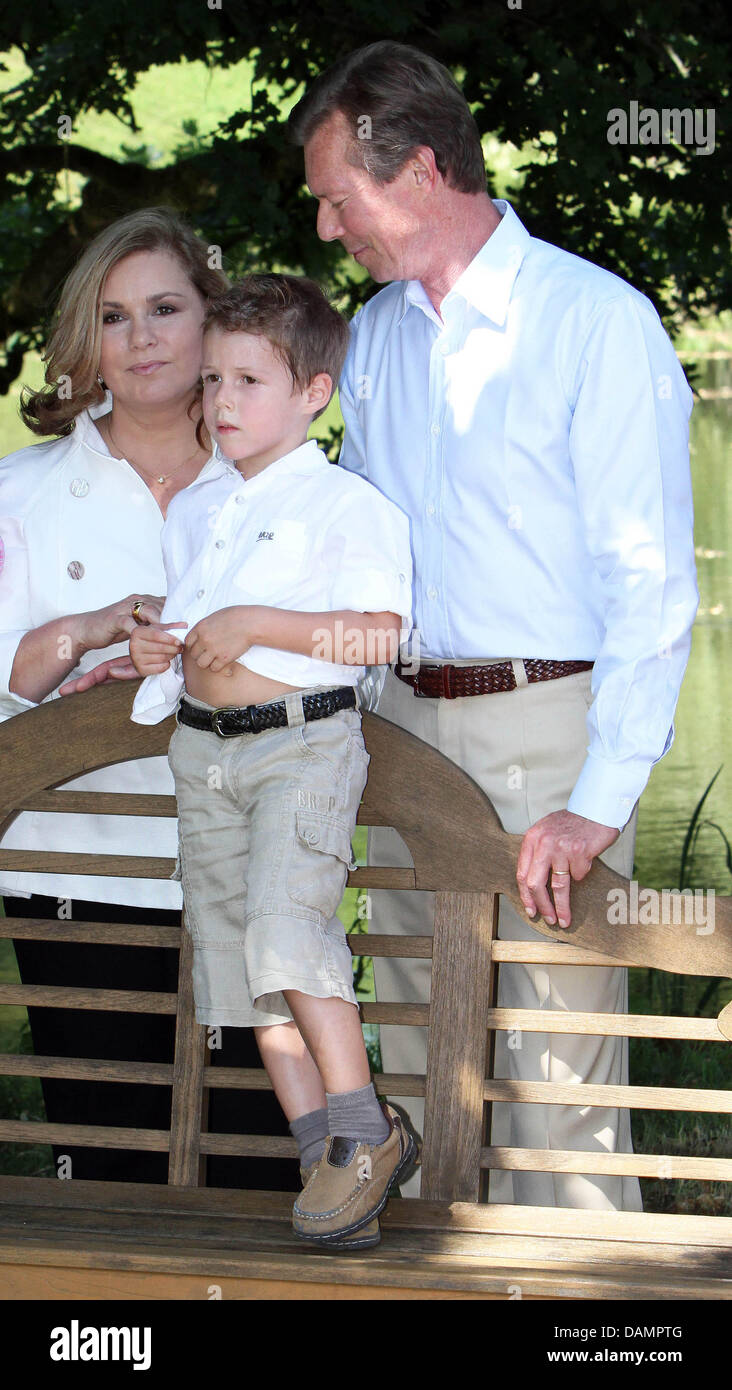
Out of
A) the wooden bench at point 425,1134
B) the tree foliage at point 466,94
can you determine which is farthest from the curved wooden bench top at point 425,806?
the tree foliage at point 466,94

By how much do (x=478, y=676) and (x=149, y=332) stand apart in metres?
0.78

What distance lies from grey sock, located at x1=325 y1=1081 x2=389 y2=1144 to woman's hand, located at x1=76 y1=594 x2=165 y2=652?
0.75 metres

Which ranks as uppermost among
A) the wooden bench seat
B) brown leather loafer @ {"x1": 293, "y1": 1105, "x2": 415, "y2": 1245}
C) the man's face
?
the man's face

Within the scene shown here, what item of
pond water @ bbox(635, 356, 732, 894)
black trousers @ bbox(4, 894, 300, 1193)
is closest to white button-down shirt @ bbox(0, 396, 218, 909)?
black trousers @ bbox(4, 894, 300, 1193)

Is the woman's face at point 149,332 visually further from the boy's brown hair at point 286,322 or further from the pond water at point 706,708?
the pond water at point 706,708

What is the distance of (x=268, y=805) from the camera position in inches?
86.7

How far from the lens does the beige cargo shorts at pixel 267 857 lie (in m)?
2.16

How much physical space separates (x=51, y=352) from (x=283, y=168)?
1982mm

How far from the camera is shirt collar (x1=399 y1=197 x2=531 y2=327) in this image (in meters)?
2.46

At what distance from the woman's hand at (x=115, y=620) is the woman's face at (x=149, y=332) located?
0.36m

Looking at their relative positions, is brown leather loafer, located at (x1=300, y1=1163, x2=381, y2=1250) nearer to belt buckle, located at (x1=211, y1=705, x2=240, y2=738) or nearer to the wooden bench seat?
the wooden bench seat

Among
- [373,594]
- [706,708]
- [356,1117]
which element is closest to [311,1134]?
[356,1117]

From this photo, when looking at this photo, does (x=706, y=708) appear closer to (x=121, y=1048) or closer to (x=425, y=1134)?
(x=121, y=1048)

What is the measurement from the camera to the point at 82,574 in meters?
2.69
